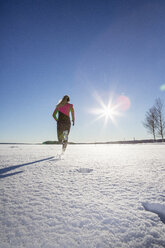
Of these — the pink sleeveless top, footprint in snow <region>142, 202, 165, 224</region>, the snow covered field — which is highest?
the pink sleeveless top

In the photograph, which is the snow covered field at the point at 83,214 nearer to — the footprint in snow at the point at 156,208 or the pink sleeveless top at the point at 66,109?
the footprint in snow at the point at 156,208

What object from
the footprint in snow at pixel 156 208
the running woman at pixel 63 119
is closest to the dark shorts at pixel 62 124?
the running woman at pixel 63 119

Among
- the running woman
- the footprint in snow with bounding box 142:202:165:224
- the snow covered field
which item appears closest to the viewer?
the snow covered field

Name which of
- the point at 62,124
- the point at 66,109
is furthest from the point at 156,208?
the point at 66,109

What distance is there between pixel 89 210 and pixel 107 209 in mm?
104

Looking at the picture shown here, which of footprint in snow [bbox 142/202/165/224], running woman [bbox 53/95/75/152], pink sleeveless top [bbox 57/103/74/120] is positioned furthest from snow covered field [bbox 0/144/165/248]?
pink sleeveless top [bbox 57/103/74/120]

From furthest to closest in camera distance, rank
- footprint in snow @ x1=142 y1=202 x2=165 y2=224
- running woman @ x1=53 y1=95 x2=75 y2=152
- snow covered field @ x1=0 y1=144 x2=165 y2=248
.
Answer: running woman @ x1=53 y1=95 x2=75 y2=152, footprint in snow @ x1=142 y1=202 x2=165 y2=224, snow covered field @ x1=0 y1=144 x2=165 y2=248

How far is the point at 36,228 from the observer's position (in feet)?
1.87

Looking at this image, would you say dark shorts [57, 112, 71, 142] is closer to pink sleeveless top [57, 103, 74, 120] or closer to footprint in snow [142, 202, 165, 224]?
pink sleeveless top [57, 103, 74, 120]

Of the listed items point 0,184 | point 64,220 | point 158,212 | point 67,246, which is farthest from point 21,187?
point 158,212

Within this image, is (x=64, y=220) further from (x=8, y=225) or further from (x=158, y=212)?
(x=158, y=212)

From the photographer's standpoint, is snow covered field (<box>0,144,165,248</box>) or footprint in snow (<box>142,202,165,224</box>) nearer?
snow covered field (<box>0,144,165,248</box>)

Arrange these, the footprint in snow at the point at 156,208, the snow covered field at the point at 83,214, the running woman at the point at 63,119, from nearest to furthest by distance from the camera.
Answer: the snow covered field at the point at 83,214 → the footprint in snow at the point at 156,208 → the running woman at the point at 63,119

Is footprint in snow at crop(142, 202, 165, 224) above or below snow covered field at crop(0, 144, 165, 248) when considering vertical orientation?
below
